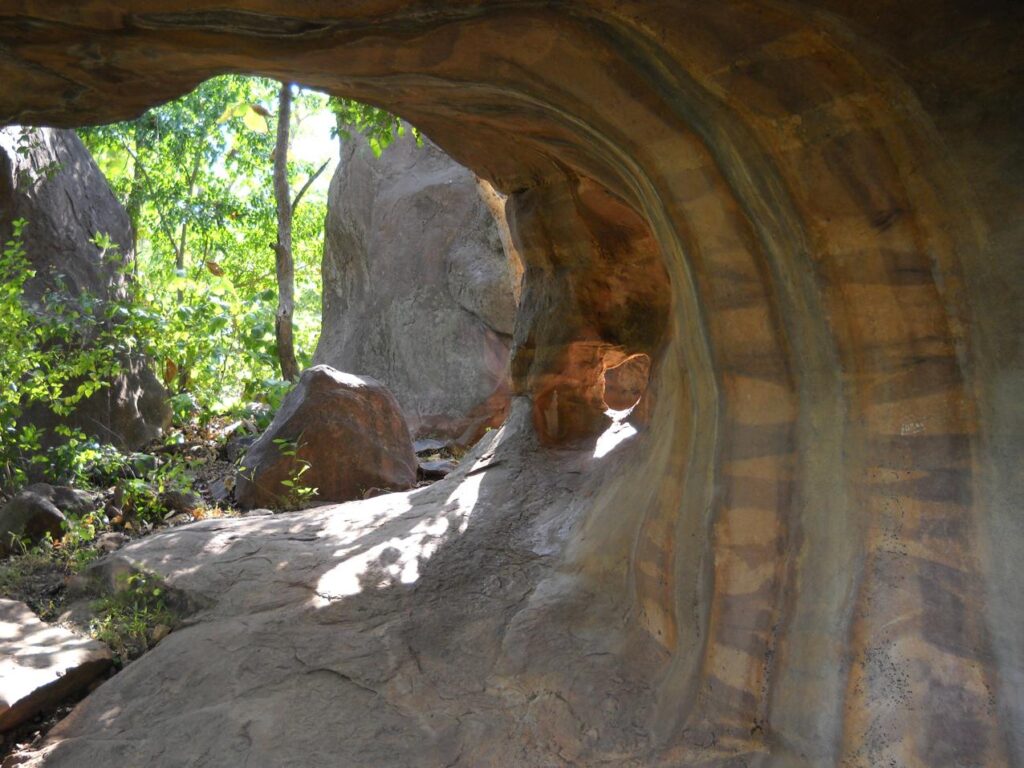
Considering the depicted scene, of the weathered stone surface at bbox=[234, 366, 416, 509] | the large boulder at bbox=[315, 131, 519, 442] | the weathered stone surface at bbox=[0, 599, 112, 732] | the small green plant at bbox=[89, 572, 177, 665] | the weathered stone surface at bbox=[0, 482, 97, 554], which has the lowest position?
the weathered stone surface at bbox=[0, 599, 112, 732]

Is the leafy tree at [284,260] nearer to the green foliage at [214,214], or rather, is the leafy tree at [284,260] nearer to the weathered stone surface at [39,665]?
the green foliage at [214,214]

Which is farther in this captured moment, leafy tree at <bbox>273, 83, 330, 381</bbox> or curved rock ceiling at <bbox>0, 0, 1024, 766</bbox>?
leafy tree at <bbox>273, 83, 330, 381</bbox>

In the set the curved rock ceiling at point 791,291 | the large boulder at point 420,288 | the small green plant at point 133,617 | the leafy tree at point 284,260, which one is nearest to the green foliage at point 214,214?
the leafy tree at point 284,260

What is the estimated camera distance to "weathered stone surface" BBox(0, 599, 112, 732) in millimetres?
4320

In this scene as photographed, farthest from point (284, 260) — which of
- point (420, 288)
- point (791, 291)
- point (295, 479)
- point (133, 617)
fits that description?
point (791, 291)

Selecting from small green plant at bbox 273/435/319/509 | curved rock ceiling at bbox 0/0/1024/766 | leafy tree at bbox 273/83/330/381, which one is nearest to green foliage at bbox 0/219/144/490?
small green plant at bbox 273/435/319/509

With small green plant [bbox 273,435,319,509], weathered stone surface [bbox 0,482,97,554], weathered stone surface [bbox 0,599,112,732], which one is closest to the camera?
weathered stone surface [bbox 0,599,112,732]

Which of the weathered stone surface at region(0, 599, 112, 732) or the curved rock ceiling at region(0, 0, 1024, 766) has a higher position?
the curved rock ceiling at region(0, 0, 1024, 766)

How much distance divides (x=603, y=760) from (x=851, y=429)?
54.1 inches

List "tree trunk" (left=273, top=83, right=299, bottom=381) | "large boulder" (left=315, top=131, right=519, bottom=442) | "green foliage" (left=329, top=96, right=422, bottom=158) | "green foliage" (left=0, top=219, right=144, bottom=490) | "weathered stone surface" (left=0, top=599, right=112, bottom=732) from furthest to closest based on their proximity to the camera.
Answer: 1. "large boulder" (left=315, top=131, right=519, bottom=442)
2. "tree trunk" (left=273, top=83, right=299, bottom=381)
3. "green foliage" (left=0, top=219, right=144, bottom=490)
4. "green foliage" (left=329, top=96, right=422, bottom=158)
5. "weathered stone surface" (left=0, top=599, right=112, bottom=732)

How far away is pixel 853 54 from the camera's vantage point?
8.75ft

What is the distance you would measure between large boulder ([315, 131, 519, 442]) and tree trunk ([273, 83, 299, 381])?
5.46 feet

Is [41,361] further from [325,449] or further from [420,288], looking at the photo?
[420,288]

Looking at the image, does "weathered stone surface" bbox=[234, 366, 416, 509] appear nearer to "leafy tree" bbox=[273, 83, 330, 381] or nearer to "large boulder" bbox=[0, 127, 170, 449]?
"leafy tree" bbox=[273, 83, 330, 381]
